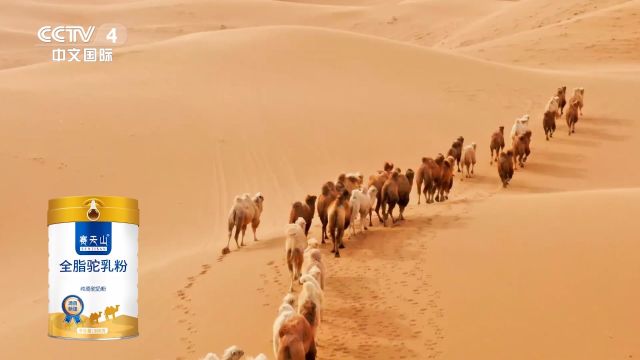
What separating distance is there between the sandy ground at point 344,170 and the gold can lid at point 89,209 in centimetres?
422

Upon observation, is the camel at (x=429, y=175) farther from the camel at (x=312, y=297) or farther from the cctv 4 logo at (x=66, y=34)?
the cctv 4 logo at (x=66, y=34)

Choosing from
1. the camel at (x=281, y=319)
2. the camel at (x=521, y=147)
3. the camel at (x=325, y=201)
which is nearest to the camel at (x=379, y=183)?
the camel at (x=325, y=201)

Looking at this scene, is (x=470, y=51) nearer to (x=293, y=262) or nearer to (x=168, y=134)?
(x=168, y=134)

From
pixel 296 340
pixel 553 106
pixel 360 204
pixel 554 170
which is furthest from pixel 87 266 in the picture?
pixel 553 106

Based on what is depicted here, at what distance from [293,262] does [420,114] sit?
1419 cm

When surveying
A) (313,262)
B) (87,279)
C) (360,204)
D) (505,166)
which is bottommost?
(313,262)

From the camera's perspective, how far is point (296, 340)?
7758mm

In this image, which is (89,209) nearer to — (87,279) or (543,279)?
(87,279)

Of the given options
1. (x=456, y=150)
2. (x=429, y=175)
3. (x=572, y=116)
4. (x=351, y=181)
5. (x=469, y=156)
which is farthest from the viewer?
(x=572, y=116)

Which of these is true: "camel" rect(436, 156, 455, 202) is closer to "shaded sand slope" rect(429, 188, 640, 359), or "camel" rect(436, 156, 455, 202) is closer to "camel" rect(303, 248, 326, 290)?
"shaded sand slope" rect(429, 188, 640, 359)

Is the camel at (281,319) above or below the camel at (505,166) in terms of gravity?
below

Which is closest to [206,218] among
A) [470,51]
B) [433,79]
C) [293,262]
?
[293,262]

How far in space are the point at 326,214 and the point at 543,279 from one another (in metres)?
3.62

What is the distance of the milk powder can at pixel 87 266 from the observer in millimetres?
5195
